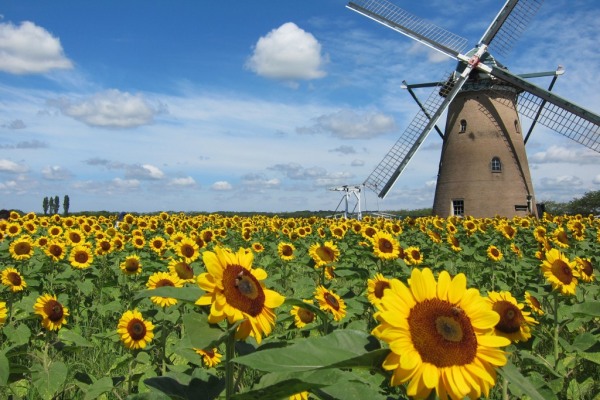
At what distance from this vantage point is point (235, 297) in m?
1.94

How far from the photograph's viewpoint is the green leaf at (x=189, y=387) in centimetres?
Result: 183

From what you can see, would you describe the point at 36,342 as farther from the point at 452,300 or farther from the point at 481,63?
the point at 481,63

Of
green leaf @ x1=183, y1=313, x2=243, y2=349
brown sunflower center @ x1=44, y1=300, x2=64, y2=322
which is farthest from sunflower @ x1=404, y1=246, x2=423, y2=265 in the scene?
green leaf @ x1=183, y1=313, x2=243, y2=349

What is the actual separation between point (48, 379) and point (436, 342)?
254cm

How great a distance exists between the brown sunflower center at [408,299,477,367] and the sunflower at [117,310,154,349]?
9.66 ft

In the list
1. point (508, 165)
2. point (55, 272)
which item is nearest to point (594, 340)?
point (55, 272)

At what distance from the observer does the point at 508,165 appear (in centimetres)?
2773

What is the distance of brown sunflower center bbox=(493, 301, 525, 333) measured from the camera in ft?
9.89

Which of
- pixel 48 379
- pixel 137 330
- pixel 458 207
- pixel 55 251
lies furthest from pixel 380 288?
pixel 458 207

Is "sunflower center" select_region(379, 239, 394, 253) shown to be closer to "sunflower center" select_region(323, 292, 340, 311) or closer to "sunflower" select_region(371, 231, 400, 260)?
"sunflower" select_region(371, 231, 400, 260)

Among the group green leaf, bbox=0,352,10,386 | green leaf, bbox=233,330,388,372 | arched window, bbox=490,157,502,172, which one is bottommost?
green leaf, bbox=0,352,10,386

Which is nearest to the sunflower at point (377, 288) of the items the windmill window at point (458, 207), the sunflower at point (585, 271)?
the sunflower at point (585, 271)

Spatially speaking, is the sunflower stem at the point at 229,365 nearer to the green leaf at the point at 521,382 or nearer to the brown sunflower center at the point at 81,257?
the green leaf at the point at 521,382

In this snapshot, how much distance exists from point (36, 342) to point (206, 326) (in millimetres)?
3991
